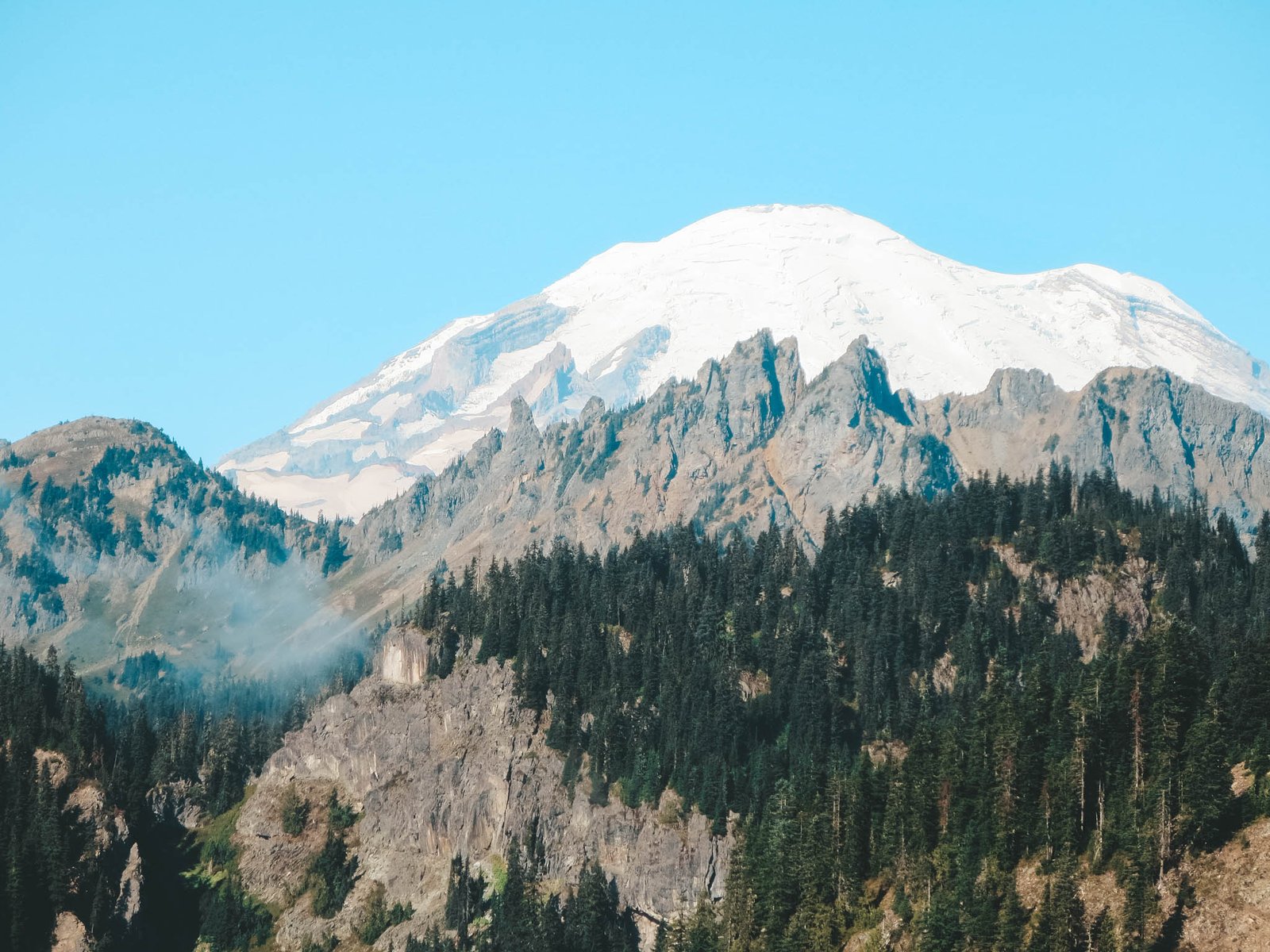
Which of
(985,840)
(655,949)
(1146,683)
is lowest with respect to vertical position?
(655,949)

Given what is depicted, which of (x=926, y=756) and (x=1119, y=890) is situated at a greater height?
(x=926, y=756)

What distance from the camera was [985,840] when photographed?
152 meters

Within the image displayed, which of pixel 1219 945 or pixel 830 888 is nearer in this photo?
pixel 1219 945

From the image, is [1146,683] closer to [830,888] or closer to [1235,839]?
[1235,839]

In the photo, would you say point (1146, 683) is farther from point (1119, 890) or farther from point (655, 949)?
point (655, 949)

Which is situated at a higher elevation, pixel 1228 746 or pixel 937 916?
pixel 1228 746

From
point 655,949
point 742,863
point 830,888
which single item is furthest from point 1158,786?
point 655,949

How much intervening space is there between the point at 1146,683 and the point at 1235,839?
24.7 m

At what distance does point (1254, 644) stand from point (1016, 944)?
42561 mm

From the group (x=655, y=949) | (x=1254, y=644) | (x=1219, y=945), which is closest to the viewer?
(x=1219, y=945)

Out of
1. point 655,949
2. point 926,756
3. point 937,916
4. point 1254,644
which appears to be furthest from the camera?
point 655,949

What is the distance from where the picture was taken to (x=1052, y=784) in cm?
15062

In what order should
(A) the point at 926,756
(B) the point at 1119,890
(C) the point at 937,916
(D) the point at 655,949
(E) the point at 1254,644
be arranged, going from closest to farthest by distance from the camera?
(B) the point at 1119,890 < (C) the point at 937,916 < (E) the point at 1254,644 < (A) the point at 926,756 < (D) the point at 655,949

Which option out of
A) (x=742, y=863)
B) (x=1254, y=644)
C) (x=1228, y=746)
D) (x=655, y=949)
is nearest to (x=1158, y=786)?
(x=1228, y=746)
